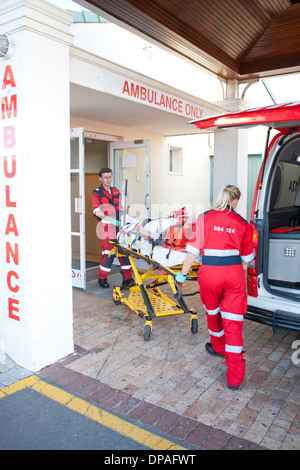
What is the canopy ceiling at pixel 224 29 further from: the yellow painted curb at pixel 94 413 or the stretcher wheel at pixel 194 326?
the yellow painted curb at pixel 94 413

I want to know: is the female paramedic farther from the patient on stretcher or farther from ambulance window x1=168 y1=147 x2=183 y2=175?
ambulance window x1=168 y1=147 x2=183 y2=175

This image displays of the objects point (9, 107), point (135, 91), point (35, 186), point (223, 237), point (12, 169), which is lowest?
point (223, 237)

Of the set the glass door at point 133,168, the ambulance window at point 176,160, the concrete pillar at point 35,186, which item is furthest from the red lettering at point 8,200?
the ambulance window at point 176,160

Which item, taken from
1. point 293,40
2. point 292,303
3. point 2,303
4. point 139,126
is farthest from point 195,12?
point 2,303

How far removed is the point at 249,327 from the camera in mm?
4809

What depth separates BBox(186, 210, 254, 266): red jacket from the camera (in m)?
3.30

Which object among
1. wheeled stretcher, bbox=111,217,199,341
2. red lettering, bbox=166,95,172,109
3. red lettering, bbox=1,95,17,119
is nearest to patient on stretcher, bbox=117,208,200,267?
wheeled stretcher, bbox=111,217,199,341

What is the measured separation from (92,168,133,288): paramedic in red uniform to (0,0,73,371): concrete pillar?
7.66 feet

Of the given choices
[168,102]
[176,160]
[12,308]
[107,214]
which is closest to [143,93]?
[168,102]

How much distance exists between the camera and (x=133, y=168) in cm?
808

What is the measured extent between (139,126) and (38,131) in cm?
492

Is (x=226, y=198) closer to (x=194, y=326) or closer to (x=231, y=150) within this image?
(x=194, y=326)

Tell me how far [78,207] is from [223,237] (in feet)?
10.8

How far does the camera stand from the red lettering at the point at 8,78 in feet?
11.1
